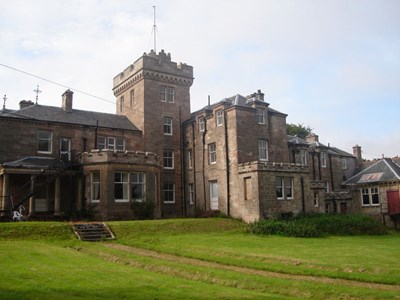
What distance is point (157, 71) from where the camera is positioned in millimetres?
41406

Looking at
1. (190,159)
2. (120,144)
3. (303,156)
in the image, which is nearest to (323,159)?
(303,156)

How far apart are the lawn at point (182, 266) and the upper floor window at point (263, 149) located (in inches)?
466

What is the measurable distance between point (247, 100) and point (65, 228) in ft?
67.7

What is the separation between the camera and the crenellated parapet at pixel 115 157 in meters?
31.4

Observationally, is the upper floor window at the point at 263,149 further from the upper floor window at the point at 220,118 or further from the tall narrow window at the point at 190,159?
the tall narrow window at the point at 190,159

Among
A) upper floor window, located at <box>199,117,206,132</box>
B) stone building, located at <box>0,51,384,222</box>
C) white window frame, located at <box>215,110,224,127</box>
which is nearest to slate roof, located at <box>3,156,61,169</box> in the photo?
stone building, located at <box>0,51,384,222</box>

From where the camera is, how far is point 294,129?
226 ft

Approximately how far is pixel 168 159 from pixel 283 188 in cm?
1218

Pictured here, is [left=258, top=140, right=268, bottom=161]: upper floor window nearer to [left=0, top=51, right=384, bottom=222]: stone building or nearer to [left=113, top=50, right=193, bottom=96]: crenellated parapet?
[left=0, top=51, right=384, bottom=222]: stone building

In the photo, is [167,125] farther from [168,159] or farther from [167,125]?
[168,159]

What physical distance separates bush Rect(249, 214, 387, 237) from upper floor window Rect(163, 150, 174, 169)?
13105 mm

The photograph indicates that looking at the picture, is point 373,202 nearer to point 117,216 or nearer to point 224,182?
point 224,182

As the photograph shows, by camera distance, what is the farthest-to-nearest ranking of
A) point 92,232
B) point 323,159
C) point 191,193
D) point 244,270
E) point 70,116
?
point 323,159
point 191,193
point 70,116
point 92,232
point 244,270

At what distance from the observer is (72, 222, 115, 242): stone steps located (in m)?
23.8
